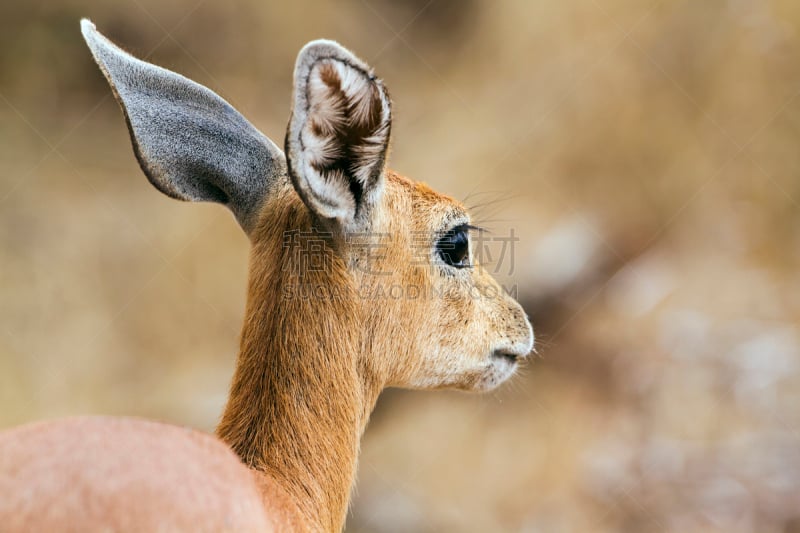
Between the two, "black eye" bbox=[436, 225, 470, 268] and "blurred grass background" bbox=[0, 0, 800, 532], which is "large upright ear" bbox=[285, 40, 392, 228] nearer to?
"black eye" bbox=[436, 225, 470, 268]

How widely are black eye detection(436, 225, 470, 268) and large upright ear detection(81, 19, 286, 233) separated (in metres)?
0.53

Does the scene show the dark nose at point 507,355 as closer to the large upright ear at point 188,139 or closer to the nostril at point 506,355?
the nostril at point 506,355

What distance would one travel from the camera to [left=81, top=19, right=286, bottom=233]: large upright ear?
226cm

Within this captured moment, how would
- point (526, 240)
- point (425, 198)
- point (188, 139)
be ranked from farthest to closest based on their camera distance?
1. point (526, 240)
2. point (425, 198)
3. point (188, 139)

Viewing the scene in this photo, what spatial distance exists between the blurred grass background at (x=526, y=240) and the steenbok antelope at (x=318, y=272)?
2.70 meters

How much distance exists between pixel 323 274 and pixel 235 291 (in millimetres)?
3320

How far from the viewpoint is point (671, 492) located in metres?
5.07

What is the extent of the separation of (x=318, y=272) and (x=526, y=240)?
10.8 ft

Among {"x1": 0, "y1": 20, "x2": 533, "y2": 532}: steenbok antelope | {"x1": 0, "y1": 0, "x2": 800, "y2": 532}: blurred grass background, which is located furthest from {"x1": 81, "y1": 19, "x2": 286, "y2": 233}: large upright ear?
{"x1": 0, "y1": 0, "x2": 800, "y2": 532}: blurred grass background

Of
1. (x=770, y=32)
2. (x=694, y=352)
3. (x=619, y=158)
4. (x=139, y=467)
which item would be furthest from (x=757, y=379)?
(x=139, y=467)

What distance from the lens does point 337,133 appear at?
6.84 feet

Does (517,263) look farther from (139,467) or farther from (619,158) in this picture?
(139,467)

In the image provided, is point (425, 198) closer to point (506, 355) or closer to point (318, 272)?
point (318, 272)

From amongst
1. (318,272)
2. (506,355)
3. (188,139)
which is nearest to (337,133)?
(318,272)
